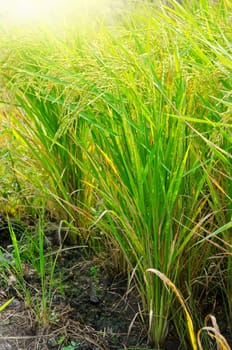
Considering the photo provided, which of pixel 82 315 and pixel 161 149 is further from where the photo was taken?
pixel 82 315

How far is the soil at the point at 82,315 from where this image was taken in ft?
4.72

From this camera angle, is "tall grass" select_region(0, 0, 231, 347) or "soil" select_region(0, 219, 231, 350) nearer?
"tall grass" select_region(0, 0, 231, 347)

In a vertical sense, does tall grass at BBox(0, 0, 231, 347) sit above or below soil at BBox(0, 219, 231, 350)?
above

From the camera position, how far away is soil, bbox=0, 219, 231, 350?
1438 mm

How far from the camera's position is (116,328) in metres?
1.49

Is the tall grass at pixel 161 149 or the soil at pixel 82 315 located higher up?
the tall grass at pixel 161 149

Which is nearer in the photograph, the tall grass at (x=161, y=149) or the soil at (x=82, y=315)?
the tall grass at (x=161, y=149)

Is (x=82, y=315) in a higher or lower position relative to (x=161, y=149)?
lower

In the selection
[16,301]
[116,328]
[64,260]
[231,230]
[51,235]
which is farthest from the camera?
[51,235]

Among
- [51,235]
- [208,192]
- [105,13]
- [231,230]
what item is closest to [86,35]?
[105,13]

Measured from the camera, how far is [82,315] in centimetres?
155

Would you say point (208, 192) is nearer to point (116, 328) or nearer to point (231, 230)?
point (231, 230)

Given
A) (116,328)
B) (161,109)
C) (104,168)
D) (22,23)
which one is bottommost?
(116,328)

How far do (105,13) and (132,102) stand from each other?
827mm
